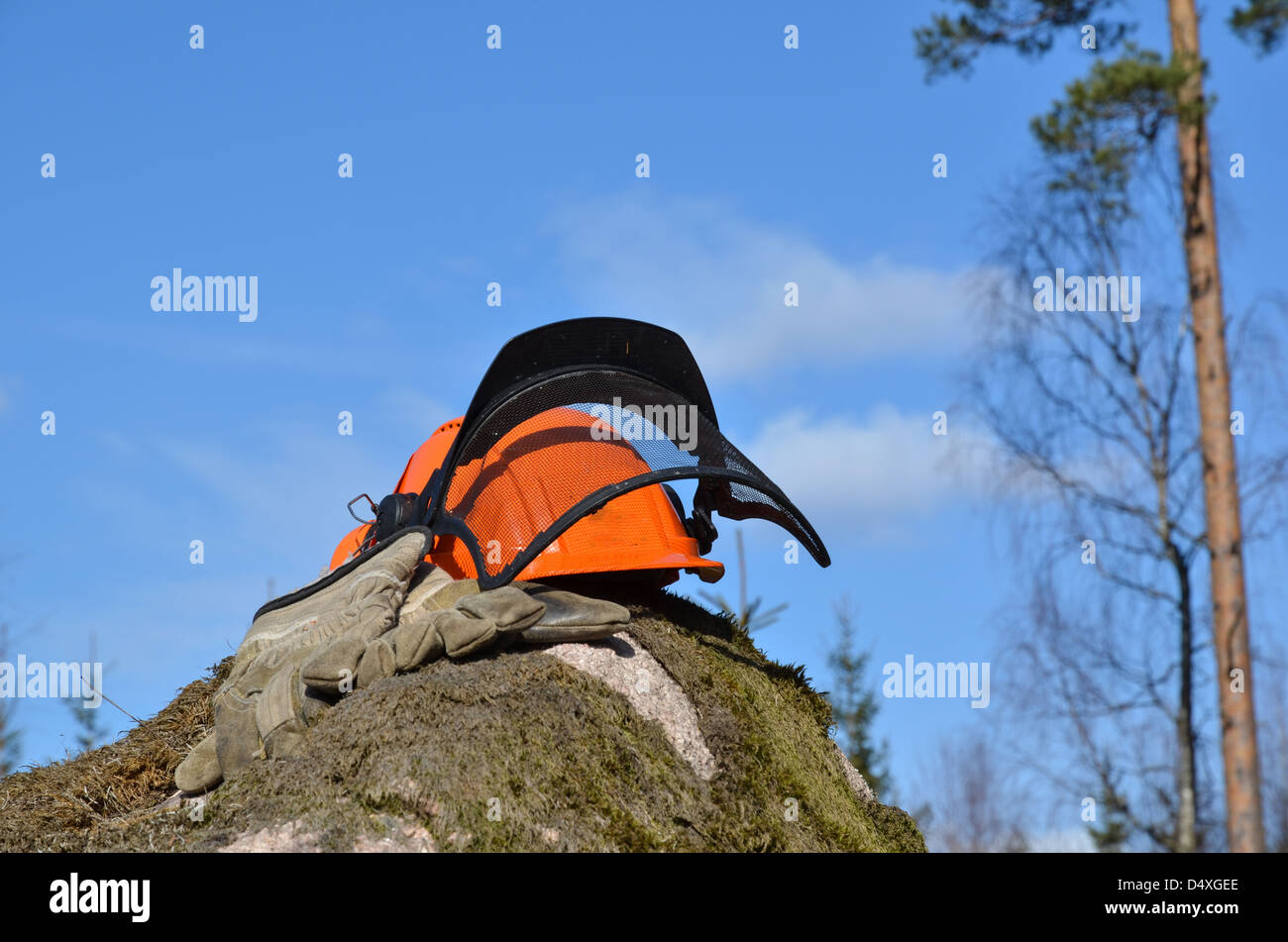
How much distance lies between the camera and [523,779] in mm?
3852

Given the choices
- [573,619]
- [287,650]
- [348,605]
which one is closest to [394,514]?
[348,605]

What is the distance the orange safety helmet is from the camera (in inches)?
202

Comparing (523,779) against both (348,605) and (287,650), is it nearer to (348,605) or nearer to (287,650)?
(348,605)

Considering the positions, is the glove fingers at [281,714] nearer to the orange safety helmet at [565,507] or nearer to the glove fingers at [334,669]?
the glove fingers at [334,669]

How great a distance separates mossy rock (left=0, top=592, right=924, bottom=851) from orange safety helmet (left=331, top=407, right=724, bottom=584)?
0.98 ft

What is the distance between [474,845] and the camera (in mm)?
3588

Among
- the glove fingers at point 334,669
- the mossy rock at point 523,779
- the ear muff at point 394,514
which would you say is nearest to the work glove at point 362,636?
the glove fingers at point 334,669

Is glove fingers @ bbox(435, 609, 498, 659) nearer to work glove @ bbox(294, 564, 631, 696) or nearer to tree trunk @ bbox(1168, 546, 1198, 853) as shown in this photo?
work glove @ bbox(294, 564, 631, 696)

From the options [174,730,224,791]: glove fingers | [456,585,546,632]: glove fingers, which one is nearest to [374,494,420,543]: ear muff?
[456,585,546,632]: glove fingers

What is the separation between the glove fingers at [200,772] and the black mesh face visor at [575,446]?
1.30 meters

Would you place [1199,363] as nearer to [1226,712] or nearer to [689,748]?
[1226,712]
